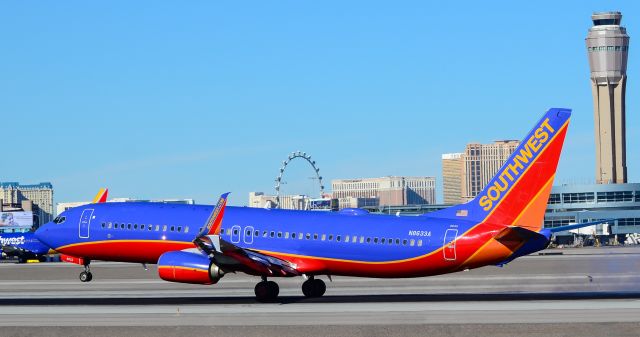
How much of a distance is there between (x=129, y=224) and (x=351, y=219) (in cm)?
1106

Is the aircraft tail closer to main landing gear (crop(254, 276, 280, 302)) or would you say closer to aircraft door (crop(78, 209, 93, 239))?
main landing gear (crop(254, 276, 280, 302))

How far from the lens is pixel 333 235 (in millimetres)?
54500

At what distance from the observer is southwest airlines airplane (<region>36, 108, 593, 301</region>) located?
51.7 metres

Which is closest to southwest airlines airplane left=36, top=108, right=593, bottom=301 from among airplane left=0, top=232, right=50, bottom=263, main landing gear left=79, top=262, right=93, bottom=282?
main landing gear left=79, top=262, right=93, bottom=282

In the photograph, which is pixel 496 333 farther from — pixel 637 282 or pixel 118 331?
pixel 637 282

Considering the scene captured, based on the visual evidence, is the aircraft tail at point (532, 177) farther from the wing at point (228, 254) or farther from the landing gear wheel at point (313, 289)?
the wing at point (228, 254)

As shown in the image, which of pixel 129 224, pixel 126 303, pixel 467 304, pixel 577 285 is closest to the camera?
pixel 467 304

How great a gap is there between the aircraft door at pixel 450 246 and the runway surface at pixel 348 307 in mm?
2029

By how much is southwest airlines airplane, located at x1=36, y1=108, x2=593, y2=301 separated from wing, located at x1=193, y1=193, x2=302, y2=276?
0.15 ft

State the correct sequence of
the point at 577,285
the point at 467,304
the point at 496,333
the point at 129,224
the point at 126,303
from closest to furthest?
the point at 496,333, the point at 467,304, the point at 126,303, the point at 129,224, the point at 577,285

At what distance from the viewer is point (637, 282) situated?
216ft

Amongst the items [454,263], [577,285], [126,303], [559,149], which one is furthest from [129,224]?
[577,285]

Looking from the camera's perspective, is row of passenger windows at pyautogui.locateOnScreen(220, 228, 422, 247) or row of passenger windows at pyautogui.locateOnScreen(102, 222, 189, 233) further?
row of passenger windows at pyautogui.locateOnScreen(102, 222, 189, 233)

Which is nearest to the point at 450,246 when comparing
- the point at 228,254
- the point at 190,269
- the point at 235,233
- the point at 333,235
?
the point at 333,235
